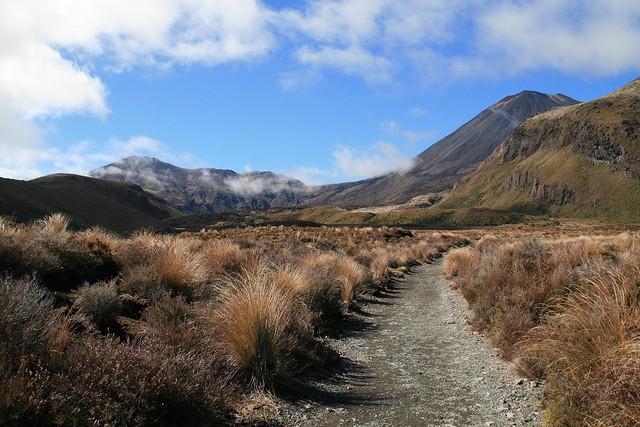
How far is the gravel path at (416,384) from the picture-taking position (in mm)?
4770

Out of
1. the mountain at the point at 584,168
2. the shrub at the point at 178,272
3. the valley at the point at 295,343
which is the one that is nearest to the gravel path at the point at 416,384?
the valley at the point at 295,343

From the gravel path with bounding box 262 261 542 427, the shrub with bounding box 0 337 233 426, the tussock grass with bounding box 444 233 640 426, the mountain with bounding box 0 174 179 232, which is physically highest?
the mountain with bounding box 0 174 179 232

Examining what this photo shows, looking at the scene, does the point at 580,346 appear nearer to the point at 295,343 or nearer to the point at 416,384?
the point at 416,384

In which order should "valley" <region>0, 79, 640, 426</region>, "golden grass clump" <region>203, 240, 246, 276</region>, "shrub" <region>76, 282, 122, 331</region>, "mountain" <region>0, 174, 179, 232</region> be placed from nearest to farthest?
"valley" <region>0, 79, 640, 426</region>
"shrub" <region>76, 282, 122, 331</region>
"golden grass clump" <region>203, 240, 246, 276</region>
"mountain" <region>0, 174, 179, 232</region>

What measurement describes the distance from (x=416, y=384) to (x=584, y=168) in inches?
6968

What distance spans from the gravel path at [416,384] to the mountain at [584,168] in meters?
Result: 141

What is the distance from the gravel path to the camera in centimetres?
477

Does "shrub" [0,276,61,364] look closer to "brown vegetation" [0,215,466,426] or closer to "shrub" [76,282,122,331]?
"brown vegetation" [0,215,466,426]

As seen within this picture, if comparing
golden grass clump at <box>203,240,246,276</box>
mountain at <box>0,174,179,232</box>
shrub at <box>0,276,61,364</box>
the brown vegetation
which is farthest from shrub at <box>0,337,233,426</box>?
mountain at <box>0,174,179,232</box>

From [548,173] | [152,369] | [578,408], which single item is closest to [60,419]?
[152,369]

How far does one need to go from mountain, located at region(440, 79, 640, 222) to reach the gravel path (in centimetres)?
14127

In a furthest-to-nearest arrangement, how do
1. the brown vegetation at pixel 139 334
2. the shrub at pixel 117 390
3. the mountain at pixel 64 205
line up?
the mountain at pixel 64 205
the brown vegetation at pixel 139 334
the shrub at pixel 117 390

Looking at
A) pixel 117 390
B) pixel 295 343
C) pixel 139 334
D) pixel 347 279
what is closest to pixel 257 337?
pixel 295 343

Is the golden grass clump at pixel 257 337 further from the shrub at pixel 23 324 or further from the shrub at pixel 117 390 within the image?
the shrub at pixel 23 324
